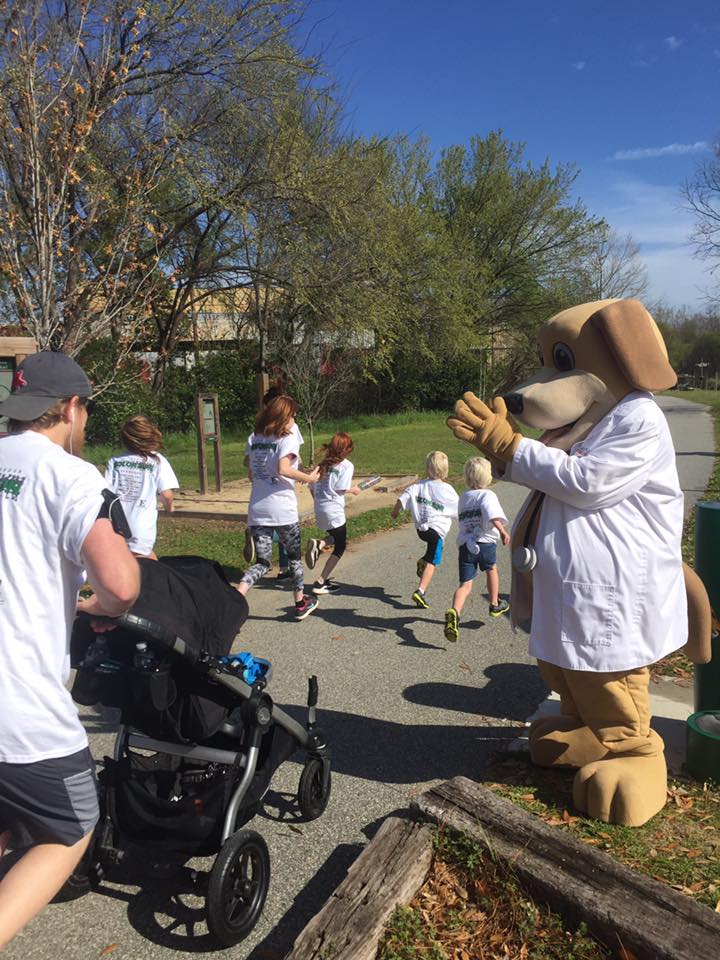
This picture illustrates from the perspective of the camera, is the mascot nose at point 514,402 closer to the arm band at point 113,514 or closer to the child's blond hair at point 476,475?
the arm band at point 113,514

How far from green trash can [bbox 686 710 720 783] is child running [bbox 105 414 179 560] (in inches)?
150

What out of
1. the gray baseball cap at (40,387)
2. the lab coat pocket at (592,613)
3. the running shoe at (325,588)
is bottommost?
the running shoe at (325,588)

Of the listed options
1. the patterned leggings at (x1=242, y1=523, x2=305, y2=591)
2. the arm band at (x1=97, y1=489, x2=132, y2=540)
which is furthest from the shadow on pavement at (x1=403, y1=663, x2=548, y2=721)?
the arm band at (x1=97, y1=489, x2=132, y2=540)

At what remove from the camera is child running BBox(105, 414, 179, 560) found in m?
5.70

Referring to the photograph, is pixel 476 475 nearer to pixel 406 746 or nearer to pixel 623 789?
pixel 406 746

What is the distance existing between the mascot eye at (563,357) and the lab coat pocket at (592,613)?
967mm

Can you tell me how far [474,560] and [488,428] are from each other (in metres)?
2.86

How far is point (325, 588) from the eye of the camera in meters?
7.22

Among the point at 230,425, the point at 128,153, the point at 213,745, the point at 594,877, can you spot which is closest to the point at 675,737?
the point at 594,877

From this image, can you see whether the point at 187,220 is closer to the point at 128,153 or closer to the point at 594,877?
the point at 128,153

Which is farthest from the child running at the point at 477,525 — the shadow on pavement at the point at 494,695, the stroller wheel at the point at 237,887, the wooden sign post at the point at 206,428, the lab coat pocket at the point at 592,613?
the wooden sign post at the point at 206,428

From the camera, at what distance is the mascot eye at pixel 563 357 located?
3.40 m

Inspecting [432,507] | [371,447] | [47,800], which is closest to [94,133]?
[432,507]

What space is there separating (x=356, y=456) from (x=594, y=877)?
602 inches
